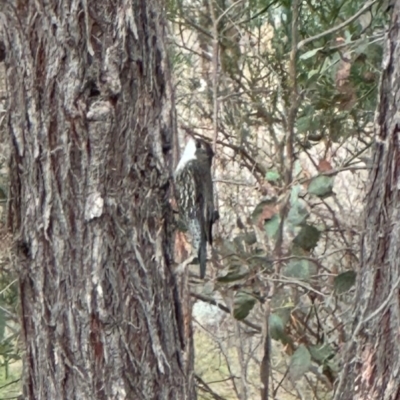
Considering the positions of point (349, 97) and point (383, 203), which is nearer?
point (383, 203)

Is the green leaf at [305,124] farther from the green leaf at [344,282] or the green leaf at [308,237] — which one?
the green leaf at [344,282]

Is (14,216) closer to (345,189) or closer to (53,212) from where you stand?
(53,212)

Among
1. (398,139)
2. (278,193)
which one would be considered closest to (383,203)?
(398,139)

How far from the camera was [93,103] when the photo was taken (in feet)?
4.20

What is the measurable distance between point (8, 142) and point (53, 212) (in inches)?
5.9

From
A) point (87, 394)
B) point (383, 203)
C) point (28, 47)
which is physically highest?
point (28, 47)

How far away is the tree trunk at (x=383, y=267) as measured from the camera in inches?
58.8

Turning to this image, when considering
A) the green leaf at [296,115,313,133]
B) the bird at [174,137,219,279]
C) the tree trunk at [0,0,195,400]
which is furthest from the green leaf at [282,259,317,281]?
the tree trunk at [0,0,195,400]

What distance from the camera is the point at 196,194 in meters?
2.13

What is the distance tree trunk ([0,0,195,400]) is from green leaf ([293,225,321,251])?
70 cm

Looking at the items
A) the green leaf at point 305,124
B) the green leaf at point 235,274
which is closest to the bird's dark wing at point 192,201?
the green leaf at point 235,274

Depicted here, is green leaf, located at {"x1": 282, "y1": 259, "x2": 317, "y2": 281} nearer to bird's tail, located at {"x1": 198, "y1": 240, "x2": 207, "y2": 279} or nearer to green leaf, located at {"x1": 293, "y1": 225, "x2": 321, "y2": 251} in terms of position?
green leaf, located at {"x1": 293, "y1": 225, "x2": 321, "y2": 251}

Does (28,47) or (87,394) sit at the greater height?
(28,47)

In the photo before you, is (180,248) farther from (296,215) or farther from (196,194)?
(296,215)
